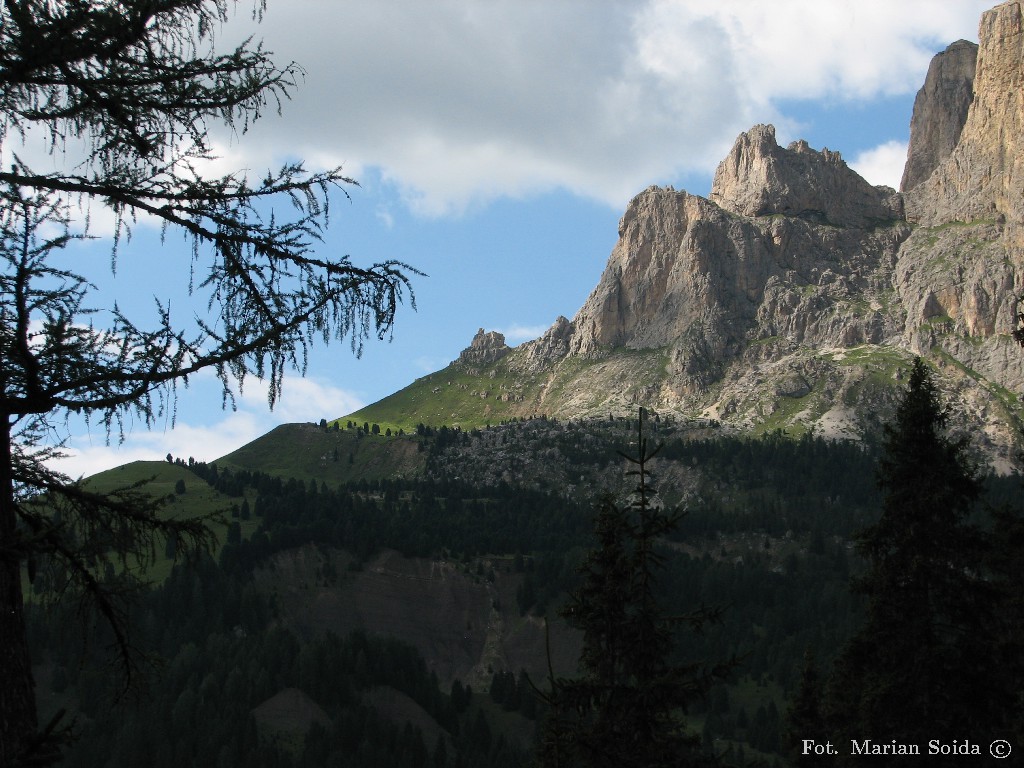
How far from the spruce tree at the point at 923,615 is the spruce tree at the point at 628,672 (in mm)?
6716

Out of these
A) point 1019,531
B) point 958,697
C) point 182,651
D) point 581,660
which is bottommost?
point 182,651

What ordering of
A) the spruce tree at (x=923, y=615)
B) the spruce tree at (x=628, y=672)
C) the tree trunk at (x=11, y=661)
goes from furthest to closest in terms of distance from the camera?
1. the spruce tree at (x=923, y=615)
2. the spruce tree at (x=628, y=672)
3. the tree trunk at (x=11, y=661)

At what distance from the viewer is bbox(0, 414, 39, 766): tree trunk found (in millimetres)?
8500

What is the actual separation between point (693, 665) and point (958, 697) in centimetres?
925

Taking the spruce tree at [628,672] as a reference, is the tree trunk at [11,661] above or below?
above

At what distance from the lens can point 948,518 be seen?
2422cm

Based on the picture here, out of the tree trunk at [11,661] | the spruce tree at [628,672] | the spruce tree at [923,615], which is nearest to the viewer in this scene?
the tree trunk at [11,661]

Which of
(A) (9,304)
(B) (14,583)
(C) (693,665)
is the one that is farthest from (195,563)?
(C) (693,665)

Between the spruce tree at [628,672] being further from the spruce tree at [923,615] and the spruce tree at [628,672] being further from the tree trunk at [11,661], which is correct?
the tree trunk at [11,661]

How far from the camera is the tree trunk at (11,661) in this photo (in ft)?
27.9

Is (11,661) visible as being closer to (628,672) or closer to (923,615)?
(628,672)

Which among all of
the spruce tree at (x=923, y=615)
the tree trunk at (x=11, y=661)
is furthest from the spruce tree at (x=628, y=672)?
the tree trunk at (x=11, y=661)

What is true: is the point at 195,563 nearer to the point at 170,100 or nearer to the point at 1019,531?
the point at 170,100

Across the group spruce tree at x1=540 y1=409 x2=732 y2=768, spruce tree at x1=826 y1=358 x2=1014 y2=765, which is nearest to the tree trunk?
spruce tree at x1=540 y1=409 x2=732 y2=768
